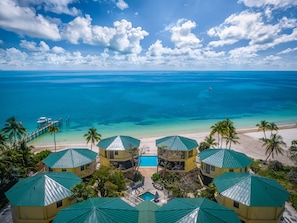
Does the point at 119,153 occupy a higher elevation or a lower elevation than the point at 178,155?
higher

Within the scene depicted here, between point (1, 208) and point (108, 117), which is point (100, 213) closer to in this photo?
point (1, 208)

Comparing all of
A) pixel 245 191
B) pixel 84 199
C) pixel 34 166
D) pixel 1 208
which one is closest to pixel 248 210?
pixel 245 191

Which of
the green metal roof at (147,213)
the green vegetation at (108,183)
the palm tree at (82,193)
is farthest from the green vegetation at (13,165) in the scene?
the green metal roof at (147,213)

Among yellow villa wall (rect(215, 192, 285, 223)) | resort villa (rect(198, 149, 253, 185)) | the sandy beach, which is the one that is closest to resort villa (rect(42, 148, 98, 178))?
the sandy beach

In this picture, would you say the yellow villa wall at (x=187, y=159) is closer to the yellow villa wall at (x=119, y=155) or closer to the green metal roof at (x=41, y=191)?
the yellow villa wall at (x=119, y=155)

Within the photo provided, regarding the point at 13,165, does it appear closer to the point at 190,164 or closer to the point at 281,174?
the point at 190,164

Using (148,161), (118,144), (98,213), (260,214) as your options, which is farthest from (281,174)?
(98,213)

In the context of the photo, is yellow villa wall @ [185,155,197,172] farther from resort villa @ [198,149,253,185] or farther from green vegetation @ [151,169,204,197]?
resort villa @ [198,149,253,185]
